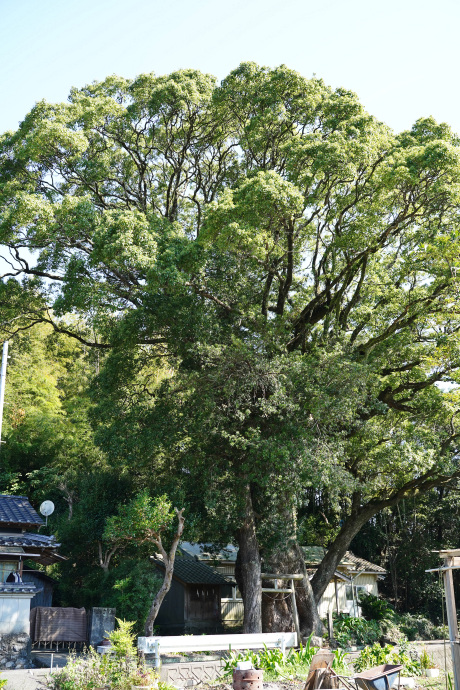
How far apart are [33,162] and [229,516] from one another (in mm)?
12184

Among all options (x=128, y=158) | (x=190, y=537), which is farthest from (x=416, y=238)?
(x=190, y=537)

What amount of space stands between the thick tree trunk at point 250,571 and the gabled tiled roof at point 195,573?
22.1 feet

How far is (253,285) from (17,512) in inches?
371

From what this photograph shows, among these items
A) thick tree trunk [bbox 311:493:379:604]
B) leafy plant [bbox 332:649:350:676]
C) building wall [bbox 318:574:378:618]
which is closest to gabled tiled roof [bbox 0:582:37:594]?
leafy plant [bbox 332:649:350:676]

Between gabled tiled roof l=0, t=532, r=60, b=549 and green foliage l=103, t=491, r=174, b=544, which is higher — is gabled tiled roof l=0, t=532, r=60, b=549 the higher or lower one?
the lower one

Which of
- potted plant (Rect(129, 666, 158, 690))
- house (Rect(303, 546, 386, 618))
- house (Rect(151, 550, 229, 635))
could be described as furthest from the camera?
house (Rect(303, 546, 386, 618))

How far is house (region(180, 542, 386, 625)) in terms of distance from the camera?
88.4 feet

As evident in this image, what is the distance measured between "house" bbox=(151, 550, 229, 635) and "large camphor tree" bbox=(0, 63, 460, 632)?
6.80 meters

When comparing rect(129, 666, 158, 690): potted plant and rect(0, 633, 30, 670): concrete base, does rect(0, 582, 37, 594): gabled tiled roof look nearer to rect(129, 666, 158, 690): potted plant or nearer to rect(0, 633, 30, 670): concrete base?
rect(0, 633, 30, 670): concrete base

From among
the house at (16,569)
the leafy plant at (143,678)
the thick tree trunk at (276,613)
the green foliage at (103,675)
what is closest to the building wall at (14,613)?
the house at (16,569)

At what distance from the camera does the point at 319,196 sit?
17.9m

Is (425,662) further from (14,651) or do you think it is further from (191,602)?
(191,602)

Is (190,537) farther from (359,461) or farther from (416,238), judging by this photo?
(416,238)

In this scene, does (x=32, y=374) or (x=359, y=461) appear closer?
(x=359, y=461)
